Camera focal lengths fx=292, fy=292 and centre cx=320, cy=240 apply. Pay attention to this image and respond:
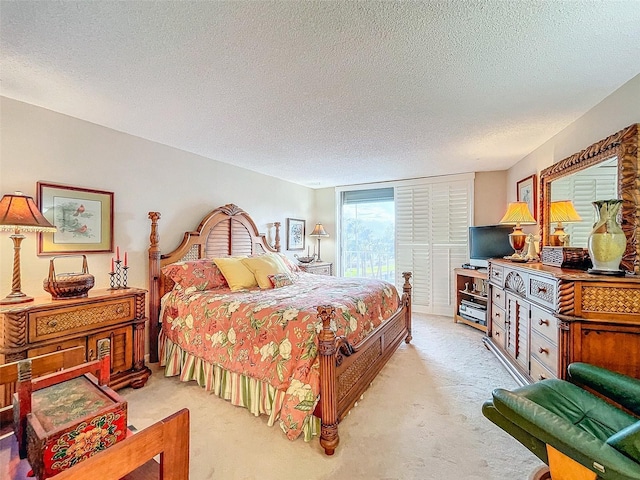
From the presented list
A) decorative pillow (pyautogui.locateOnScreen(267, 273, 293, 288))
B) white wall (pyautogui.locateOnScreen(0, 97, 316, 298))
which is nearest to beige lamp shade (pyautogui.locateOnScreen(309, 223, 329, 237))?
white wall (pyautogui.locateOnScreen(0, 97, 316, 298))

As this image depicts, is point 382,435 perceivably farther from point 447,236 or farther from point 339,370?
point 447,236

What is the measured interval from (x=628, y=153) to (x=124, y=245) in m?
4.20

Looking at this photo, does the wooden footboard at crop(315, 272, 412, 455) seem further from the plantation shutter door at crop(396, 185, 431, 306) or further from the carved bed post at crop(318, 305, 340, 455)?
the plantation shutter door at crop(396, 185, 431, 306)

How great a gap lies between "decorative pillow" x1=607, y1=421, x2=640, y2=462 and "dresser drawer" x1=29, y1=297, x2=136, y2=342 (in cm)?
310

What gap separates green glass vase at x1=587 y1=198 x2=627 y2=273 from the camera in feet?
6.06

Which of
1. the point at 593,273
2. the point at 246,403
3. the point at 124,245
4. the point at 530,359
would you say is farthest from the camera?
the point at 124,245

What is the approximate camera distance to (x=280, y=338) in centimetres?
205

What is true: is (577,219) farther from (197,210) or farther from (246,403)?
(197,210)

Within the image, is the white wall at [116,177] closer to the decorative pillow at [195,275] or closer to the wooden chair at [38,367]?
the decorative pillow at [195,275]

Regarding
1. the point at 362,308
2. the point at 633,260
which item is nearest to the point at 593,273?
the point at 633,260

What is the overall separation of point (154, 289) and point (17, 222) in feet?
4.21

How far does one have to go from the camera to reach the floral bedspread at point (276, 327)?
1.91 m

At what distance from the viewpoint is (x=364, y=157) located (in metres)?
3.80

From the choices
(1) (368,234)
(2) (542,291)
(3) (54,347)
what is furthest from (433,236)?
(3) (54,347)
